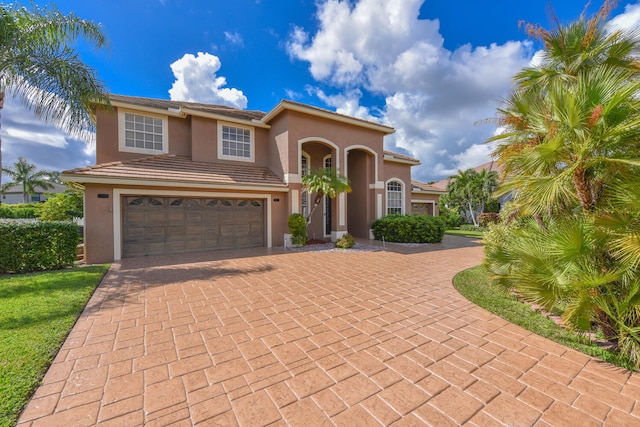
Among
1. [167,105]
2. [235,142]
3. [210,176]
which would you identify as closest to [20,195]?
[167,105]

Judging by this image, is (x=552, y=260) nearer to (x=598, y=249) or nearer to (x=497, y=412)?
(x=598, y=249)

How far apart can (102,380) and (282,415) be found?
2130mm

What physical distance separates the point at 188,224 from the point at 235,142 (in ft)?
16.5

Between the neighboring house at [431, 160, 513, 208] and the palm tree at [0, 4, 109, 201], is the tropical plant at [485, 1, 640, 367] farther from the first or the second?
the palm tree at [0, 4, 109, 201]

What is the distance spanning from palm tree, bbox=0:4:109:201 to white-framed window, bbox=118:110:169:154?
3357 mm

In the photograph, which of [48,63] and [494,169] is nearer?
[48,63]

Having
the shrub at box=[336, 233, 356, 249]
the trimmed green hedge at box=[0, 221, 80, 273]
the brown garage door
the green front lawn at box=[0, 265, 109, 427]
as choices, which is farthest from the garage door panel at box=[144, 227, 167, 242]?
the shrub at box=[336, 233, 356, 249]

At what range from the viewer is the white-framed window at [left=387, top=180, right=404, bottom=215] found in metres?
18.0

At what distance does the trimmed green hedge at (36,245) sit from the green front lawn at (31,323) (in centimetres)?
60

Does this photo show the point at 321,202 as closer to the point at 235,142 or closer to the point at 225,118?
the point at 235,142

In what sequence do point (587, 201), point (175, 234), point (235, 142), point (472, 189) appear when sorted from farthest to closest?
point (472, 189), point (235, 142), point (175, 234), point (587, 201)

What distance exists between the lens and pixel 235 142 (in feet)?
44.6

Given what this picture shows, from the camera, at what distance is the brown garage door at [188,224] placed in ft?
33.6

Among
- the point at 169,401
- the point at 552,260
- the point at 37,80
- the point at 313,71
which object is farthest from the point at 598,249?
the point at 313,71
